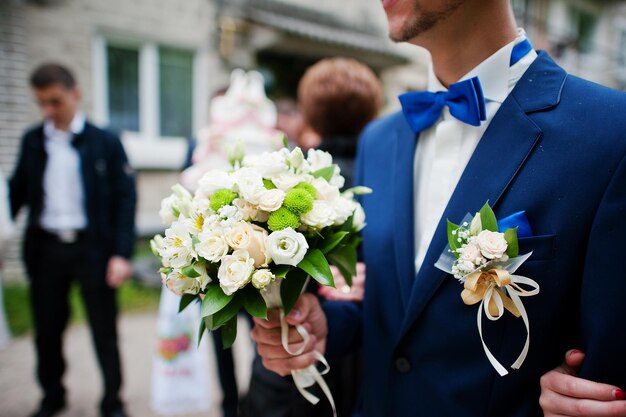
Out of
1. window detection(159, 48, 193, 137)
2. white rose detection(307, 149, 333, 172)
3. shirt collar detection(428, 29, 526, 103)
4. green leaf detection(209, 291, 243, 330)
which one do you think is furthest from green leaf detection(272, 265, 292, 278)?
window detection(159, 48, 193, 137)

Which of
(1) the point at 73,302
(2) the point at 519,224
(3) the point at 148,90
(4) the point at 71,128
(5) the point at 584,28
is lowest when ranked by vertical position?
(1) the point at 73,302

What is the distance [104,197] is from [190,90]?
15.6ft

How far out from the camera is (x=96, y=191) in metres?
3.17

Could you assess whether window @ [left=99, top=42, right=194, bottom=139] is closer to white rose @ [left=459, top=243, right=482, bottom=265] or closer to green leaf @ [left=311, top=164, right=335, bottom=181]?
green leaf @ [left=311, top=164, right=335, bottom=181]

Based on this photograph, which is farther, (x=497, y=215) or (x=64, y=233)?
(x=64, y=233)

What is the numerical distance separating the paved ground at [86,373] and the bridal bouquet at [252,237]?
8.91 ft

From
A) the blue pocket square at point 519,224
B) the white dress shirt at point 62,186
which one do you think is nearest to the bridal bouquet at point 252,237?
the blue pocket square at point 519,224

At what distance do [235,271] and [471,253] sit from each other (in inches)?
21.9

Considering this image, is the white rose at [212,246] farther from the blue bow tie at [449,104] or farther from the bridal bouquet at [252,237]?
the blue bow tie at [449,104]

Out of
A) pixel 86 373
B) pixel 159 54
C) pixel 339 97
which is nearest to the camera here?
pixel 339 97

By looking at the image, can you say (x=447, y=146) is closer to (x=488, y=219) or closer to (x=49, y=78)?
(x=488, y=219)

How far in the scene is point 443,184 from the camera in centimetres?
130

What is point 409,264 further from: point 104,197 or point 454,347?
point 104,197

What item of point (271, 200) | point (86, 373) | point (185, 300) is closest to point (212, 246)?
point (271, 200)
